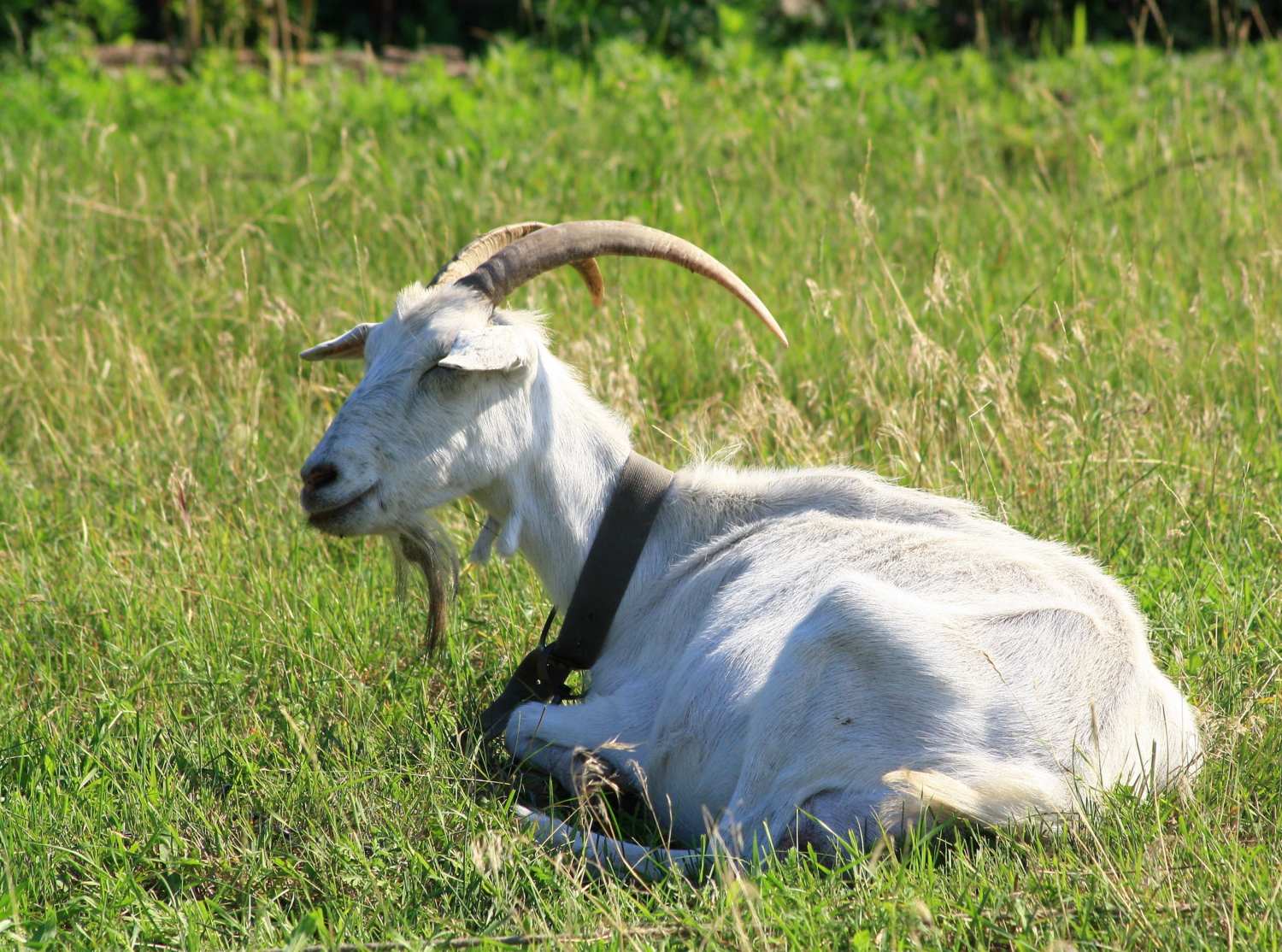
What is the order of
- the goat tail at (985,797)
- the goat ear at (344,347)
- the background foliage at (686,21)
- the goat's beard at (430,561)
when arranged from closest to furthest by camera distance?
1. the goat tail at (985,797)
2. the goat's beard at (430,561)
3. the goat ear at (344,347)
4. the background foliage at (686,21)

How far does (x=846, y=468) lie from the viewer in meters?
3.33

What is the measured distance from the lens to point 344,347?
11.0 feet

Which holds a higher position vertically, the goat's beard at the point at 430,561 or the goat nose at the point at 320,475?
the goat nose at the point at 320,475

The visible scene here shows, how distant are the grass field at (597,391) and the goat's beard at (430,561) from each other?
15 cm

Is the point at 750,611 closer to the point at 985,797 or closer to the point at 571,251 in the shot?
the point at 985,797

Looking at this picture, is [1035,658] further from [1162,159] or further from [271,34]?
[271,34]

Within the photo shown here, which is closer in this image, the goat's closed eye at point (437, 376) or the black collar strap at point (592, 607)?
the goat's closed eye at point (437, 376)

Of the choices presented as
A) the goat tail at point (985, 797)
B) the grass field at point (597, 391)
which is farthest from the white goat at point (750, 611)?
the grass field at point (597, 391)

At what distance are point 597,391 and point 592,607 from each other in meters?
1.58

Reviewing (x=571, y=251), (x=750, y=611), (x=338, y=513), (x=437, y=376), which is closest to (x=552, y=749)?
(x=750, y=611)

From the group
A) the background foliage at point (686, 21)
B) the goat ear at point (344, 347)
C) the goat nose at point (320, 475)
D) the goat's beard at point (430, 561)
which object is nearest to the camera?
the goat nose at point (320, 475)

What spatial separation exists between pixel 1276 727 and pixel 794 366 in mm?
2581

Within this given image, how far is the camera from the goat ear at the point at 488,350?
2811 millimetres

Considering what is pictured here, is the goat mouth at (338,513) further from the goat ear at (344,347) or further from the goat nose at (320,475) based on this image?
the goat ear at (344,347)
